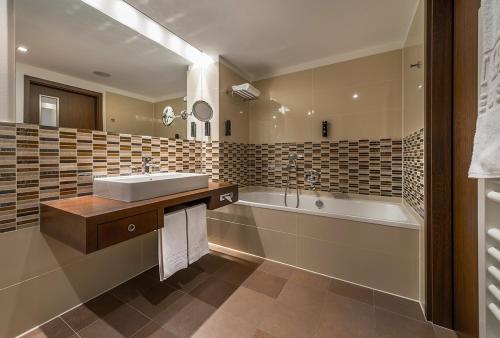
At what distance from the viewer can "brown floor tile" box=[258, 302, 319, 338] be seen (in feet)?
3.97

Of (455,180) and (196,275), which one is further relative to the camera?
(196,275)

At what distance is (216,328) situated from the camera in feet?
4.07

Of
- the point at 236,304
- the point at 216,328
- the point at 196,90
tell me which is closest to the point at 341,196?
the point at 236,304

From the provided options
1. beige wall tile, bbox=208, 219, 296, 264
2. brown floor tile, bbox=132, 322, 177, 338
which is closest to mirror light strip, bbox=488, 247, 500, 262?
beige wall tile, bbox=208, 219, 296, 264

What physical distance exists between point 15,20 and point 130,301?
1.81 metres

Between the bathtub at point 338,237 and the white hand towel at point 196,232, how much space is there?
57 cm

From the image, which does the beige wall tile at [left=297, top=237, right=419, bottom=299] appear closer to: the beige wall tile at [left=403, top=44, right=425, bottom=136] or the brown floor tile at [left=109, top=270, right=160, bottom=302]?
the beige wall tile at [left=403, top=44, right=425, bottom=136]

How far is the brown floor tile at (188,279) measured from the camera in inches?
64.9

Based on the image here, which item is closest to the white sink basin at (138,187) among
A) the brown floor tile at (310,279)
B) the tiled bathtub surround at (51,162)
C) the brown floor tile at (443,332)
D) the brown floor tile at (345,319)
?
the tiled bathtub surround at (51,162)

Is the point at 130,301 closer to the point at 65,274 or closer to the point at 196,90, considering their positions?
the point at 65,274

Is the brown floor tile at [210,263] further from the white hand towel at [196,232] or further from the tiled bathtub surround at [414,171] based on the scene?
the tiled bathtub surround at [414,171]

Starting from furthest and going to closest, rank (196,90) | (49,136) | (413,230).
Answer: (196,90)
(413,230)
(49,136)

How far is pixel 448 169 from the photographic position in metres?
1.21

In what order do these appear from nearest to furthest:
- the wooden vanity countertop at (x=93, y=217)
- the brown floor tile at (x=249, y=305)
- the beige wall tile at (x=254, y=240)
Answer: the wooden vanity countertop at (x=93, y=217) < the brown floor tile at (x=249, y=305) < the beige wall tile at (x=254, y=240)
